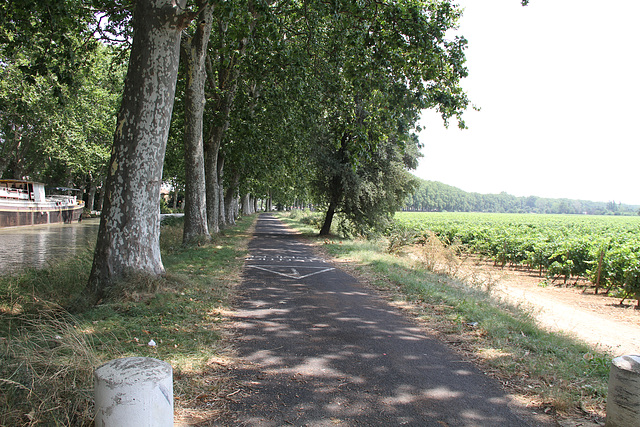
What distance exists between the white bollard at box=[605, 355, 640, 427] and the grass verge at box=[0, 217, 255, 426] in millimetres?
3312

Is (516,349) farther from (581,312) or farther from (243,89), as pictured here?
(243,89)

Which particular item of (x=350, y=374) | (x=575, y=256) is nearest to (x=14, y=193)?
(x=575, y=256)

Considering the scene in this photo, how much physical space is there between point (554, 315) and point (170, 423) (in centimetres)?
1076

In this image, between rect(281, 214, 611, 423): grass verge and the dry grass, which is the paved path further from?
the dry grass

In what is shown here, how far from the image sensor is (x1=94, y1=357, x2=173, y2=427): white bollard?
2732mm

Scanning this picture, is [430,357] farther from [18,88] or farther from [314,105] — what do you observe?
[18,88]

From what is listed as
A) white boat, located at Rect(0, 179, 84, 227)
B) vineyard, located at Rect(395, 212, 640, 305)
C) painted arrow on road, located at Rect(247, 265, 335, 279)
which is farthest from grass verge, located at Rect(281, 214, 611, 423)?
white boat, located at Rect(0, 179, 84, 227)

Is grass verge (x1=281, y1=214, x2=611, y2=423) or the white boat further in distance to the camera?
the white boat

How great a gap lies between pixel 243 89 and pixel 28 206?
28373 millimetres

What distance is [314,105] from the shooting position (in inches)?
617

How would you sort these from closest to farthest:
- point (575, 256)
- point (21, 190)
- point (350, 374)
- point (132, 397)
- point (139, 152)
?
point (132, 397)
point (350, 374)
point (139, 152)
point (575, 256)
point (21, 190)

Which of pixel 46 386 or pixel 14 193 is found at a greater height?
pixel 14 193

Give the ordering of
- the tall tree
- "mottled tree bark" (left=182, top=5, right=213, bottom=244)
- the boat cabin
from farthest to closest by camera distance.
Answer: the boat cabin, "mottled tree bark" (left=182, top=5, right=213, bottom=244), the tall tree

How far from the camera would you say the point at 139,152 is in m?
7.00
